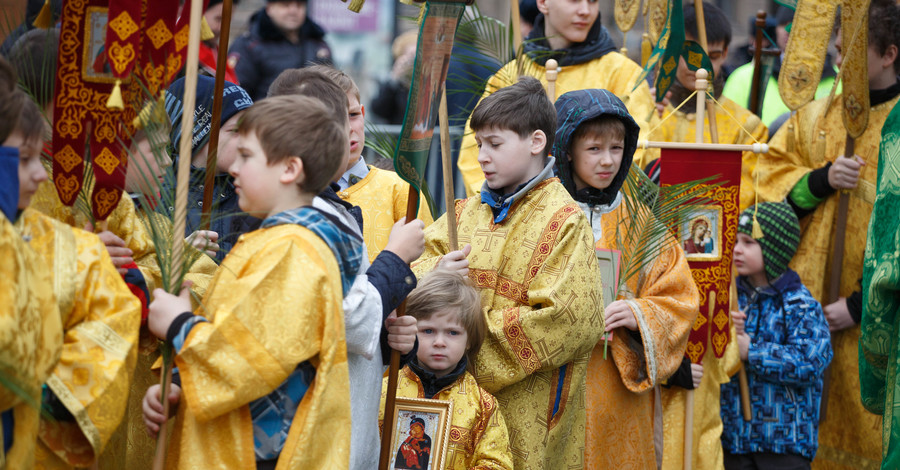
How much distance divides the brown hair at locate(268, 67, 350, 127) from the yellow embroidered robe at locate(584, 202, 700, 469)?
1416mm

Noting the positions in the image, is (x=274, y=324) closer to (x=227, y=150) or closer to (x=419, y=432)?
(x=419, y=432)

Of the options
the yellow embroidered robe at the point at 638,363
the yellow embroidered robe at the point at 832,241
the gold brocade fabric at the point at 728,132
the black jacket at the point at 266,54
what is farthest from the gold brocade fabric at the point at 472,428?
the black jacket at the point at 266,54

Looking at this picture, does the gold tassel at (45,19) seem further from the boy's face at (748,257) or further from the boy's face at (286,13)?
the boy's face at (286,13)

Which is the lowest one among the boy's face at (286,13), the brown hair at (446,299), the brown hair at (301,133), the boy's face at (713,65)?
the brown hair at (446,299)

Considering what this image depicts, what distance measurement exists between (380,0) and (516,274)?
561 inches

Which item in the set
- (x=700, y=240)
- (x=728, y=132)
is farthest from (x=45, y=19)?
(x=728, y=132)

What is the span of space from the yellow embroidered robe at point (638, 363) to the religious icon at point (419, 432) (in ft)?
3.29

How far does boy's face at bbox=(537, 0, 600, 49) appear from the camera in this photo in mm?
5828

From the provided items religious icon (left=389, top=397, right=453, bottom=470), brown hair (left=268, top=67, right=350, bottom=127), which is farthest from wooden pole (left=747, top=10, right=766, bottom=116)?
religious icon (left=389, top=397, right=453, bottom=470)

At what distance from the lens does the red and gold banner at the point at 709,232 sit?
4848mm

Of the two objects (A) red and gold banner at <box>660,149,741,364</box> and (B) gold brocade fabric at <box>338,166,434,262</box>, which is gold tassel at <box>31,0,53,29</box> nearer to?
(B) gold brocade fabric at <box>338,166,434,262</box>

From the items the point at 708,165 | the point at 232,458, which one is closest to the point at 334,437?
the point at 232,458

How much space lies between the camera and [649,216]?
4.51m

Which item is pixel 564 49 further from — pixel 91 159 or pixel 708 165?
pixel 91 159
